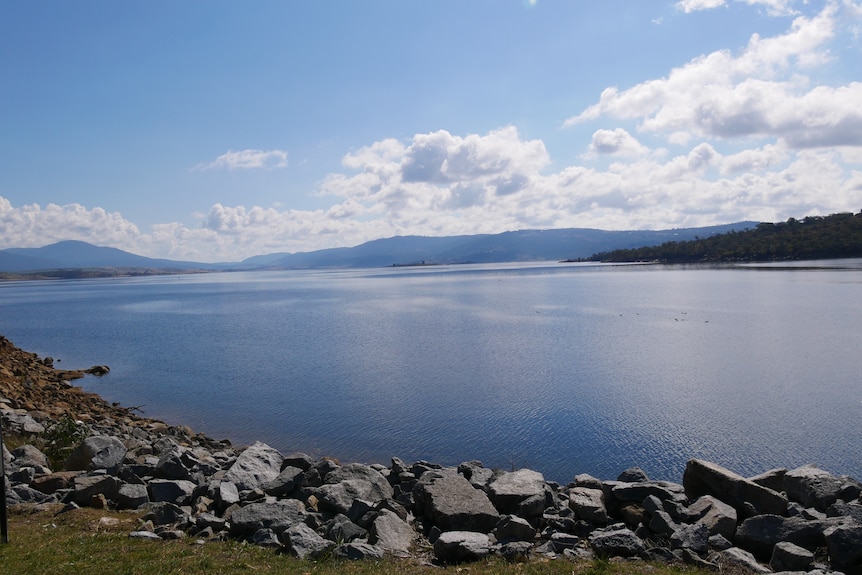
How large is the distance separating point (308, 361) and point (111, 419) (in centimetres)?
1718

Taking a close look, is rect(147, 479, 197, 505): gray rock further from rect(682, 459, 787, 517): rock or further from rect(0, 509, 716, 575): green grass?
rect(682, 459, 787, 517): rock

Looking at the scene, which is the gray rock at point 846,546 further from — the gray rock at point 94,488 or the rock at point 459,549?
the gray rock at point 94,488

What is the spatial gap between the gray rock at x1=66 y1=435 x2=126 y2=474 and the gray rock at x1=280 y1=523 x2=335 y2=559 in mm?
6994

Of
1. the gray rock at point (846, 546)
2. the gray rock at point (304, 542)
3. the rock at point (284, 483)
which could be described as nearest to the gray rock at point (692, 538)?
the gray rock at point (846, 546)

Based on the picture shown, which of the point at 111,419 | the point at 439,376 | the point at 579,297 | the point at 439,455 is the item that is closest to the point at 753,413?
the point at 439,455

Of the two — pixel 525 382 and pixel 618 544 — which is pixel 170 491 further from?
pixel 525 382

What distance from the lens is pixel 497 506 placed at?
41.8 ft

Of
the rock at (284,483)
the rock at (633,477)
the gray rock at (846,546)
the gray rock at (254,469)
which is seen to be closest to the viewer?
the gray rock at (846,546)

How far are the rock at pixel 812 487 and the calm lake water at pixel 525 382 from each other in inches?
238

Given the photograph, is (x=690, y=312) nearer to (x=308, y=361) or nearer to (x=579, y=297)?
(x=579, y=297)

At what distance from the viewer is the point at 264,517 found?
35.5 ft

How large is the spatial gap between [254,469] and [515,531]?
6.85m

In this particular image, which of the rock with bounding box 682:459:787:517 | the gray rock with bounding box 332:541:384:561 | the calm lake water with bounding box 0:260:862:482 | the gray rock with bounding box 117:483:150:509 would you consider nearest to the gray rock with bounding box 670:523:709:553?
the rock with bounding box 682:459:787:517

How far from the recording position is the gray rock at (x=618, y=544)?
9953 millimetres
